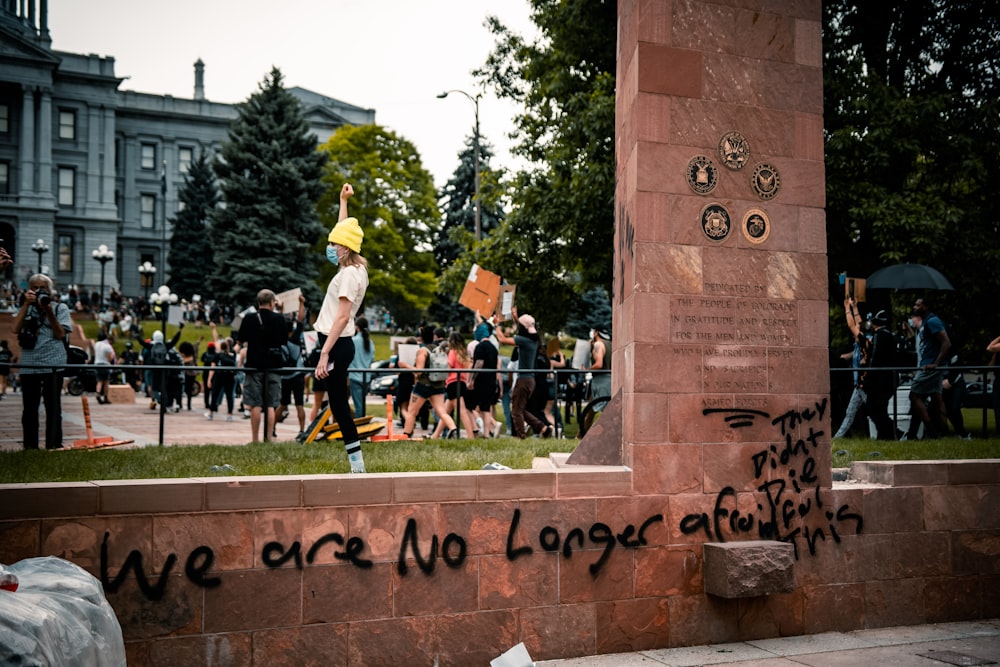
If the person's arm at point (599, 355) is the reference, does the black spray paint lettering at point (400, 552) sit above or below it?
below

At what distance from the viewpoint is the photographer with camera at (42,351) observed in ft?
31.7

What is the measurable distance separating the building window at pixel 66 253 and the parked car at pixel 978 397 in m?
74.9

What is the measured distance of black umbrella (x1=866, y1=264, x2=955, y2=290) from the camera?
14336mm

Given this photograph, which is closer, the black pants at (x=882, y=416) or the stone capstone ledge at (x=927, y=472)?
the stone capstone ledge at (x=927, y=472)

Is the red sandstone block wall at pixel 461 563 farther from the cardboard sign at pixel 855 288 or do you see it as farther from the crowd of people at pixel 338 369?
the cardboard sign at pixel 855 288

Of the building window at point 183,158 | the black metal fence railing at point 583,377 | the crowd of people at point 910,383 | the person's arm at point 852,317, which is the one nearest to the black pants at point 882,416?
the crowd of people at point 910,383

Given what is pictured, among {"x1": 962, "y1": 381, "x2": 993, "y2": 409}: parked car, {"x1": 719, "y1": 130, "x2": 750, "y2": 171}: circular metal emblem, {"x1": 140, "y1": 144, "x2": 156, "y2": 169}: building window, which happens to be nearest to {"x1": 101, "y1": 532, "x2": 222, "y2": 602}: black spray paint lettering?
{"x1": 719, "y1": 130, "x2": 750, "y2": 171}: circular metal emblem

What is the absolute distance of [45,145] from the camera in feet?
252

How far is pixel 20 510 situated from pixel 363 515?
206 centimetres

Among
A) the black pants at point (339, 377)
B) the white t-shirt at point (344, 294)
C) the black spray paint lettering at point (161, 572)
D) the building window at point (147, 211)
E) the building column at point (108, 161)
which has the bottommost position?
the black spray paint lettering at point (161, 572)

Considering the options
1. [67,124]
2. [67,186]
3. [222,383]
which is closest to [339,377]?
[222,383]

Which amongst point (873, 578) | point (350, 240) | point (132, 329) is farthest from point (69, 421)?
point (132, 329)

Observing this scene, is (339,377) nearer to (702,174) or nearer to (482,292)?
(702,174)

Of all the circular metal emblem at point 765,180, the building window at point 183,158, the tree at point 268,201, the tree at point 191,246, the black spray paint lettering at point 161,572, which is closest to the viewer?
the black spray paint lettering at point 161,572
